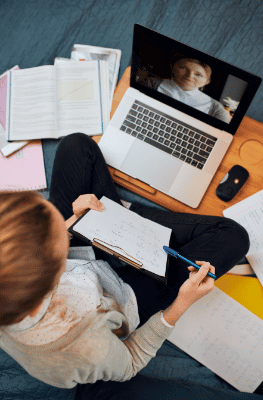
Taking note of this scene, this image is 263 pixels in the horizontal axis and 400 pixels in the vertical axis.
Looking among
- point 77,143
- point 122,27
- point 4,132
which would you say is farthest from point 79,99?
point 122,27

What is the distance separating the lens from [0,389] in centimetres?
89

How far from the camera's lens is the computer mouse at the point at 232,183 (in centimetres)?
90

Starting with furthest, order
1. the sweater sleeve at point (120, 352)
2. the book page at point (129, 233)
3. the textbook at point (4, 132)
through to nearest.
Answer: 1. the textbook at point (4, 132)
2. the book page at point (129, 233)
3. the sweater sleeve at point (120, 352)

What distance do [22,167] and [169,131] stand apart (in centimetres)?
→ 54

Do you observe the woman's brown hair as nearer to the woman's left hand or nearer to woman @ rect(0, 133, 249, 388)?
woman @ rect(0, 133, 249, 388)

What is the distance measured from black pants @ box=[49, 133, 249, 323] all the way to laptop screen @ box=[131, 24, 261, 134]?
26cm

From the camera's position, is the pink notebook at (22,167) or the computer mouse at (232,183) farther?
the pink notebook at (22,167)

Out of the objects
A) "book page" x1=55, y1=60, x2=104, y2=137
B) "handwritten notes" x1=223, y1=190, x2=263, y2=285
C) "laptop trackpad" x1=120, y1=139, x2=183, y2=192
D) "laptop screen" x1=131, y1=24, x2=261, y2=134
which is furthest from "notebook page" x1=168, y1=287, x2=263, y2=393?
"book page" x1=55, y1=60, x2=104, y2=137

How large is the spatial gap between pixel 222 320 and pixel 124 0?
1.25 m

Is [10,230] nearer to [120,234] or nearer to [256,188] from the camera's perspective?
[120,234]

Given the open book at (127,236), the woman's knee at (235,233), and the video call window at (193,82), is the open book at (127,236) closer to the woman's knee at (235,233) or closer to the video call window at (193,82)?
the woman's knee at (235,233)

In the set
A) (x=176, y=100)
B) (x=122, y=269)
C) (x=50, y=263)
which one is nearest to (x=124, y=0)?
(x=176, y=100)

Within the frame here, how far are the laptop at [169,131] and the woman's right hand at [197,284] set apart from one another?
22 centimetres

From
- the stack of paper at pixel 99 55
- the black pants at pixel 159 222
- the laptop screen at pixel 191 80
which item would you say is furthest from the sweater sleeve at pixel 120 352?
the stack of paper at pixel 99 55
